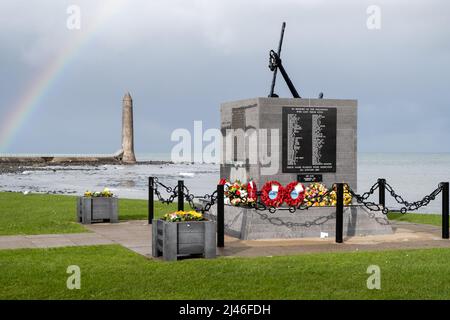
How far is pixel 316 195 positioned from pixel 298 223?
0.84 meters

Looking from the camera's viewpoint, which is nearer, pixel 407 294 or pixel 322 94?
pixel 407 294

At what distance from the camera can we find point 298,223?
15312 mm

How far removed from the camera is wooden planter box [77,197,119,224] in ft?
59.4

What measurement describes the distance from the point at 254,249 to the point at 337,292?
435 centimetres

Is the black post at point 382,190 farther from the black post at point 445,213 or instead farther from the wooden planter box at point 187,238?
the wooden planter box at point 187,238

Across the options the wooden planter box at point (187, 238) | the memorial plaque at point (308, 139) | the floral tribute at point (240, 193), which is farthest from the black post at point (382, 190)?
the wooden planter box at point (187, 238)

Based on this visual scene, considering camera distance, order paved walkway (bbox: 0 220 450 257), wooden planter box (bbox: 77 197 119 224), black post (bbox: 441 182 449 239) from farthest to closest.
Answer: wooden planter box (bbox: 77 197 119 224) < black post (bbox: 441 182 449 239) < paved walkway (bbox: 0 220 450 257)

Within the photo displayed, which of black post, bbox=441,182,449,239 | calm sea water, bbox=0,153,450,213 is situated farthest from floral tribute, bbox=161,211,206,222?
calm sea water, bbox=0,153,450,213

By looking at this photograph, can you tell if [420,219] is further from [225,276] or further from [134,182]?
[134,182]

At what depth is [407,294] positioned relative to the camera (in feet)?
28.7

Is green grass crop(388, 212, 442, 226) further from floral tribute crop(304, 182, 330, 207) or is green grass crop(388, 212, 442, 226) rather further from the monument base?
floral tribute crop(304, 182, 330, 207)

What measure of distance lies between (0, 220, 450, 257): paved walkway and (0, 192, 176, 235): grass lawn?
51.5 inches
